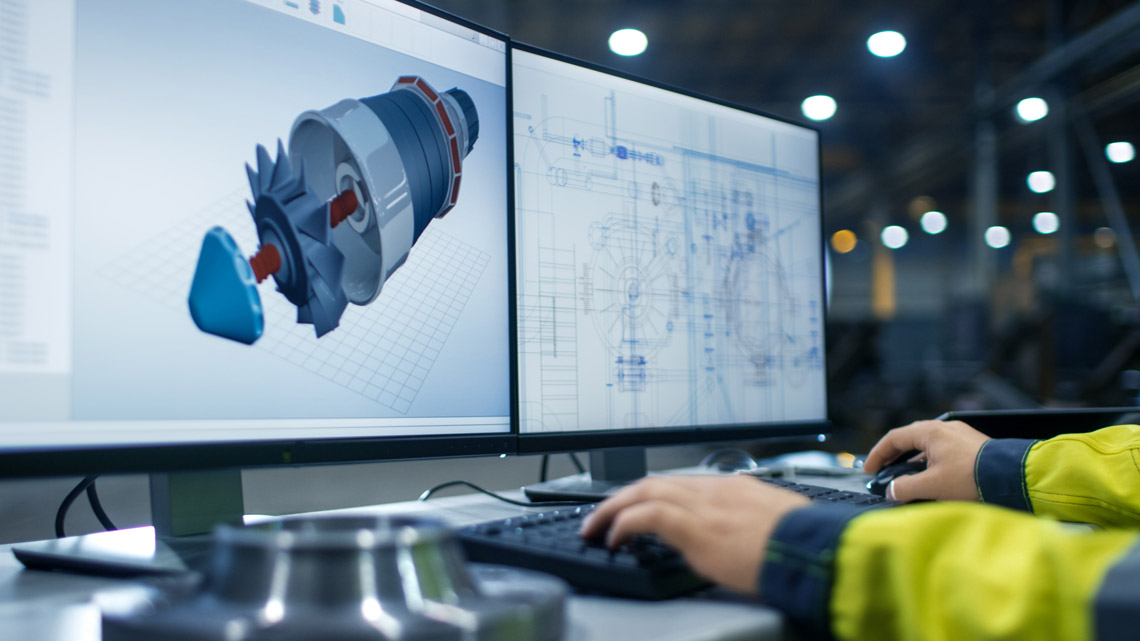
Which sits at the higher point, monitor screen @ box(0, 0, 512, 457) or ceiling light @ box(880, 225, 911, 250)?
ceiling light @ box(880, 225, 911, 250)

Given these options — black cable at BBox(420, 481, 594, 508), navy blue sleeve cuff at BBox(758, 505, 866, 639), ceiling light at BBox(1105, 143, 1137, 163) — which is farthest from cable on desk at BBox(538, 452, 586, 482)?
ceiling light at BBox(1105, 143, 1137, 163)

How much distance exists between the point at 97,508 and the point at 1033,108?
674 cm

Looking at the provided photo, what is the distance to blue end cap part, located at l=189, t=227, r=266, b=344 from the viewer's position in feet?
1.93

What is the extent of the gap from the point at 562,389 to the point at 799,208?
520 mm

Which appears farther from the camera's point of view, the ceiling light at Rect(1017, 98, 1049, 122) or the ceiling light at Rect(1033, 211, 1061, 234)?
the ceiling light at Rect(1033, 211, 1061, 234)

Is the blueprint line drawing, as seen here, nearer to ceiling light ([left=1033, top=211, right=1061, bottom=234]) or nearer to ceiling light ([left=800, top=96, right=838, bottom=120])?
ceiling light ([left=800, top=96, right=838, bottom=120])

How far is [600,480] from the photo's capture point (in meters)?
1.00

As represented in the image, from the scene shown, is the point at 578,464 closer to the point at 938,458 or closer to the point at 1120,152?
the point at 938,458

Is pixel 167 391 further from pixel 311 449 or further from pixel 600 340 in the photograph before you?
pixel 600 340

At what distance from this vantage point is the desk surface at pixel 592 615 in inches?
16.1

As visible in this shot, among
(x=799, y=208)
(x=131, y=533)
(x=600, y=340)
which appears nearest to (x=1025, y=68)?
(x=799, y=208)

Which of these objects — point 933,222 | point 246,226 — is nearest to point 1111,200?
point 246,226

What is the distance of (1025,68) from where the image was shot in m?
6.84

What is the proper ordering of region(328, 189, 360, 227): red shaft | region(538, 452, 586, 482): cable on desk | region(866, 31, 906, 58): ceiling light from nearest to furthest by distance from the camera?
region(328, 189, 360, 227): red shaft → region(538, 452, 586, 482): cable on desk → region(866, 31, 906, 58): ceiling light
